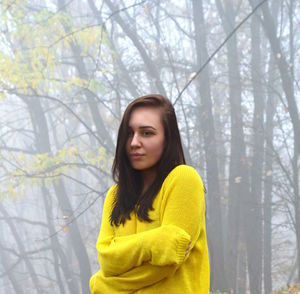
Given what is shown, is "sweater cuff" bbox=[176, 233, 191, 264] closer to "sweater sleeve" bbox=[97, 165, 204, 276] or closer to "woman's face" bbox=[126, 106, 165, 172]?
"sweater sleeve" bbox=[97, 165, 204, 276]

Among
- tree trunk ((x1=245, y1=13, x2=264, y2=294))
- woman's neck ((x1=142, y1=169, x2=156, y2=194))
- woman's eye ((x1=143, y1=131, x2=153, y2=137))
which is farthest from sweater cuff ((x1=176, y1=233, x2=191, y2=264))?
tree trunk ((x1=245, y1=13, x2=264, y2=294))

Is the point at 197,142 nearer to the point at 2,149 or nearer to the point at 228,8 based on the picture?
the point at 228,8

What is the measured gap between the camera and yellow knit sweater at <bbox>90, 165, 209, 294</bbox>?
1.25 metres

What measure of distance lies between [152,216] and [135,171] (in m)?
0.25

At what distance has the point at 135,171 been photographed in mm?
1543

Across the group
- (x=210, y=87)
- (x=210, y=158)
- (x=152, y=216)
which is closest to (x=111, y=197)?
(x=152, y=216)

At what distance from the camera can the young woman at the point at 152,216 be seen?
1.26m

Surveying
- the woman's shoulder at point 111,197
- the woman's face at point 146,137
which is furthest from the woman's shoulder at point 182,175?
the woman's shoulder at point 111,197

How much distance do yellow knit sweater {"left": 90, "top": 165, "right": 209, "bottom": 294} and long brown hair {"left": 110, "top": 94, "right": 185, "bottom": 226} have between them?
4 cm

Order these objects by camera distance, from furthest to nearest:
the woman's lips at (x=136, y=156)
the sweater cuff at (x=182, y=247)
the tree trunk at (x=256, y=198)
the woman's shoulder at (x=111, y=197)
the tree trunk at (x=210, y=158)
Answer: the tree trunk at (x=256, y=198) → the tree trunk at (x=210, y=158) → the woman's shoulder at (x=111, y=197) → the woman's lips at (x=136, y=156) → the sweater cuff at (x=182, y=247)

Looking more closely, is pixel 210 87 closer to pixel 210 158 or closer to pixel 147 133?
pixel 210 158

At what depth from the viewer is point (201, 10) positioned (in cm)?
700

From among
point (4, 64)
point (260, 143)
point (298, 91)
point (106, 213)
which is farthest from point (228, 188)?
point (106, 213)

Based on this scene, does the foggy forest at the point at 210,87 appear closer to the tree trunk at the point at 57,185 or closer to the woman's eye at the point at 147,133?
the tree trunk at the point at 57,185
